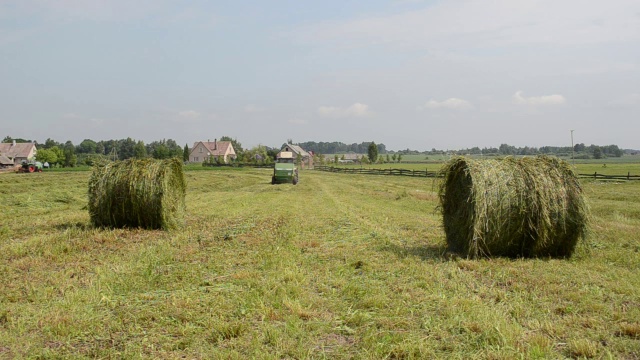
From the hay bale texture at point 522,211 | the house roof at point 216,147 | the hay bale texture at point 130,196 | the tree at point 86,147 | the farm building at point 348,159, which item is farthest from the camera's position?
the tree at point 86,147

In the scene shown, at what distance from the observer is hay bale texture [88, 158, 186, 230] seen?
13.6 meters

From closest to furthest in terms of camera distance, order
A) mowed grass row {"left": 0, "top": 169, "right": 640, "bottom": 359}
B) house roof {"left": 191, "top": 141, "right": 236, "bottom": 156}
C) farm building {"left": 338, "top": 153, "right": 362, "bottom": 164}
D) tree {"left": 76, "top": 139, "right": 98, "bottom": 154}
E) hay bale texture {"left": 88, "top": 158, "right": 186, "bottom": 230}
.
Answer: mowed grass row {"left": 0, "top": 169, "right": 640, "bottom": 359}, hay bale texture {"left": 88, "top": 158, "right": 186, "bottom": 230}, house roof {"left": 191, "top": 141, "right": 236, "bottom": 156}, farm building {"left": 338, "top": 153, "right": 362, "bottom": 164}, tree {"left": 76, "top": 139, "right": 98, "bottom": 154}

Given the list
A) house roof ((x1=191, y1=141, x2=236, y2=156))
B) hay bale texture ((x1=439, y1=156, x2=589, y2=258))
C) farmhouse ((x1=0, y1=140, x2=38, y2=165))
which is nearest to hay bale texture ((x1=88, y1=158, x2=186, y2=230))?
hay bale texture ((x1=439, y1=156, x2=589, y2=258))

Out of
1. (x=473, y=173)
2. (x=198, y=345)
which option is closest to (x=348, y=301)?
(x=198, y=345)

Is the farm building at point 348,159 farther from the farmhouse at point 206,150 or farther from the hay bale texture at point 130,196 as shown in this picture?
the hay bale texture at point 130,196

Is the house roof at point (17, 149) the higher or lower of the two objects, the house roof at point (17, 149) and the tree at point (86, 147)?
the lower

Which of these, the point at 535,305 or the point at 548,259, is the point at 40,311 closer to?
the point at 535,305

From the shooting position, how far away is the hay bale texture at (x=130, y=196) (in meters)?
Answer: 13.6

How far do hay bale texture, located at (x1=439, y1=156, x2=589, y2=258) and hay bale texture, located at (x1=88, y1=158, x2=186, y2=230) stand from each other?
8212 mm

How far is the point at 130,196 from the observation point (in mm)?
13555

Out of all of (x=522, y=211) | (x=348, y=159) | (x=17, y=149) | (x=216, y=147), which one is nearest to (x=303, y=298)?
(x=522, y=211)

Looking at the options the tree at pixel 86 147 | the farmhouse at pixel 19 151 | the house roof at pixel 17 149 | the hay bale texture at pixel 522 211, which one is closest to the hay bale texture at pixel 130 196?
the hay bale texture at pixel 522 211

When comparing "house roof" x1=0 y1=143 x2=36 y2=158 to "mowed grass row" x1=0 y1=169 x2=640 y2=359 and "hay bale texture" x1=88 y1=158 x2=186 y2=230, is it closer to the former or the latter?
"hay bale texture" x1=88 y1=158 x2=186 y2=230

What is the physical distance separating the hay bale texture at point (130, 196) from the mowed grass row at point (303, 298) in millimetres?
1179
